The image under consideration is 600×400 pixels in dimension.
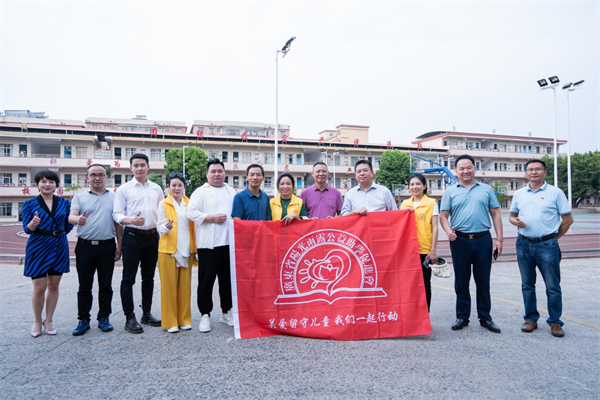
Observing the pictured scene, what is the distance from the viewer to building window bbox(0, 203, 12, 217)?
39.7 meters

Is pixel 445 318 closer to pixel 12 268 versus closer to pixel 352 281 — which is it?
pixel 352 281

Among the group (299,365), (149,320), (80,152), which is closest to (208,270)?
(149,320)

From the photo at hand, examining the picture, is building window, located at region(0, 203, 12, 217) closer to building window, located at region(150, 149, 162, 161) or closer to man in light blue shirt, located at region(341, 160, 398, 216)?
building window, located at region(150, 149, 162, 161)

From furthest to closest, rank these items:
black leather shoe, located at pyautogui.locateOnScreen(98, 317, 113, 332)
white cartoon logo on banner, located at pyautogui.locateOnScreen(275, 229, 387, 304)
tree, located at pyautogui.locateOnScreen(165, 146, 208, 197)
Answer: tree, located at pyautogui.locateOnScreen(165, 146, 208, 197) → black leather shoe, located at pyautogui.locateOnScreen(98, 317, 113, 332) → white cartoon logo on banner, located at pyautogui.locateOnScreen(275, 229, 387, 304)

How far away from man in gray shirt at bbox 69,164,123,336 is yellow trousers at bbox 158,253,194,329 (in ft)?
2.04

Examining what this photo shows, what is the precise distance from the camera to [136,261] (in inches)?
182

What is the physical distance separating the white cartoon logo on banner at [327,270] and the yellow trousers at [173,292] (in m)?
1.13

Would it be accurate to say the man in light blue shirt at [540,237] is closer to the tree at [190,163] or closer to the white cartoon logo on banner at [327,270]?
the white cartoon logo on banner at [327,270]

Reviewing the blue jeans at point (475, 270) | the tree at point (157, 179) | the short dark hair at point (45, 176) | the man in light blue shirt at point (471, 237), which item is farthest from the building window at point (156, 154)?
the blue jeans at point (475, 270)

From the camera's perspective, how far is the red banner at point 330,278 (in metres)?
4.21

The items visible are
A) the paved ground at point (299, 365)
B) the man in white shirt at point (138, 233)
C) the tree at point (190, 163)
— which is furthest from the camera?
the tree at point (190, 163)

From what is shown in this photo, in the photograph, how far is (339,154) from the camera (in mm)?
53469

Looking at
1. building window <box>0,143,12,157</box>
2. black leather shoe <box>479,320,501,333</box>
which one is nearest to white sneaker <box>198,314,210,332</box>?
black leather shoe <box>479,320,501,333</box>

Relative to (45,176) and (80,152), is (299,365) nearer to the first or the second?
(45,176)
